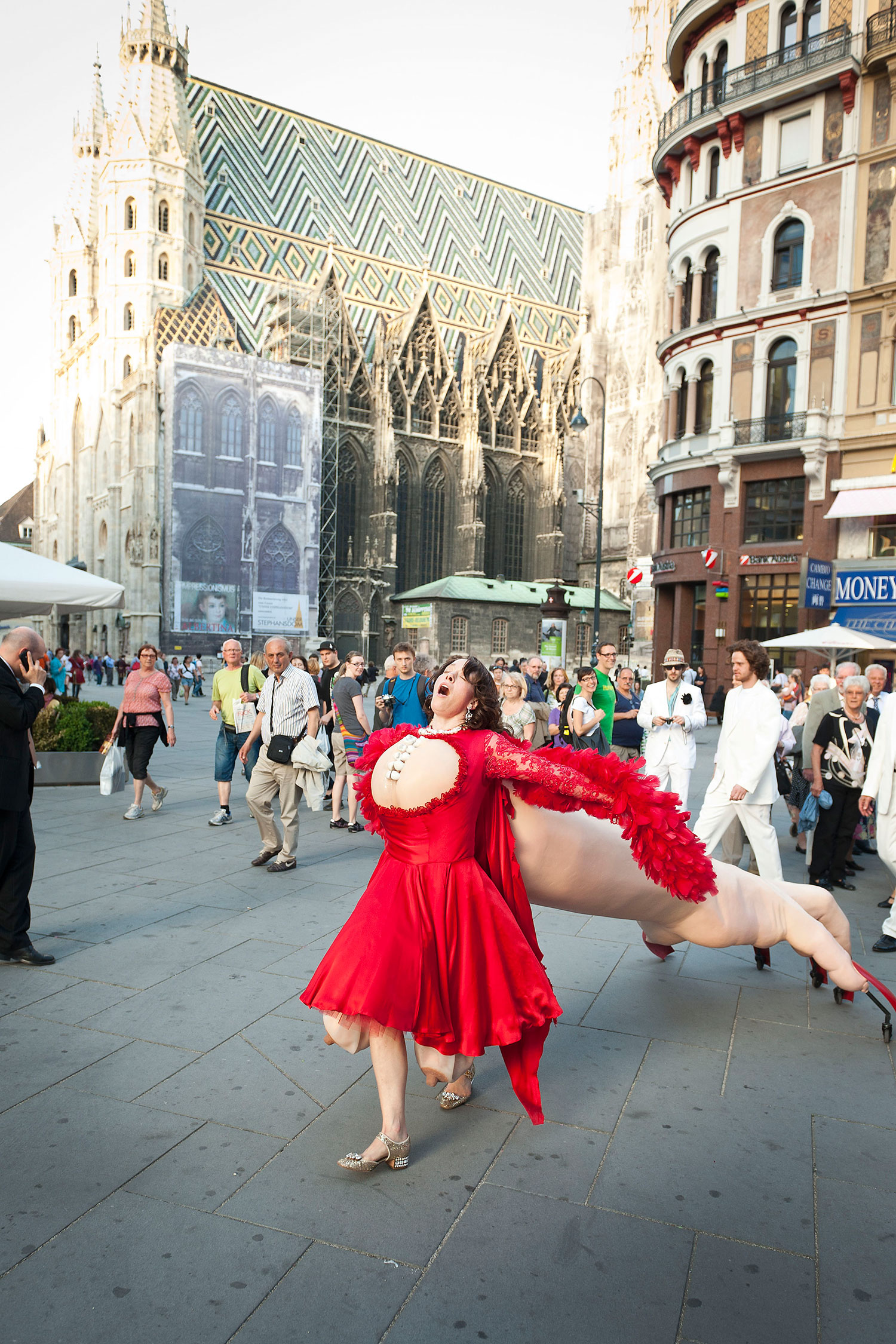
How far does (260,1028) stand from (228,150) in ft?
188

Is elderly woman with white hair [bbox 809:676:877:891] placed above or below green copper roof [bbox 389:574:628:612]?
below

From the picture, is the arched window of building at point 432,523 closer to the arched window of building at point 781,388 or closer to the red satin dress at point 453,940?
the arched window of building at point 781,388

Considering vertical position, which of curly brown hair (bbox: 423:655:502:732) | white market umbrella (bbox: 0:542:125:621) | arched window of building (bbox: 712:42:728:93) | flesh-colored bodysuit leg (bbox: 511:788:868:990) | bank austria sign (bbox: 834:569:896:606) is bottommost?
flesh-colored bodysuit leg (bbox: 511:788:868:990)

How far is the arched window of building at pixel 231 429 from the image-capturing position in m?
38.6

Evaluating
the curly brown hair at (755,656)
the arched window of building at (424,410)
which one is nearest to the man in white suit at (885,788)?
the curly brown hair at (755,656)

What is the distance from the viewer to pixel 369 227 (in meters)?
55.3

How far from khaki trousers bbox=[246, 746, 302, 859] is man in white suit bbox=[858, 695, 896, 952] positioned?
4095 mm

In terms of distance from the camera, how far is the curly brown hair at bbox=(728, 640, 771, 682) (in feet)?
19.2

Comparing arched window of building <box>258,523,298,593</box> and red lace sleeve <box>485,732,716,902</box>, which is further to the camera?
arched window of building <box>258,523,298,593</box>

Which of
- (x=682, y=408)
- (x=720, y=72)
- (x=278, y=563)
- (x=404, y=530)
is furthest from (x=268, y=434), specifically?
(x=720, y=72)

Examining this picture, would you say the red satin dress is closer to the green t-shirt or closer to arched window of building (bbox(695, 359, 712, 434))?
the green t-shirt

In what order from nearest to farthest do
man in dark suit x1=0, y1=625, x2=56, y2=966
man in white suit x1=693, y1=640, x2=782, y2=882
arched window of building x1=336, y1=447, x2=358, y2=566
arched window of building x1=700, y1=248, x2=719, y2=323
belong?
man in dark suit x1=0, y1=625, x2=56, y2=966, man in white suit x1=693, y1=640, x2=782, y2=882, arched window of building x1=700, y1=248, x2=719, y2=323, arched window of building x1=336, y1=447, x2=358, y2=566

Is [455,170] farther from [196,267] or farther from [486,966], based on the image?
[486,966]

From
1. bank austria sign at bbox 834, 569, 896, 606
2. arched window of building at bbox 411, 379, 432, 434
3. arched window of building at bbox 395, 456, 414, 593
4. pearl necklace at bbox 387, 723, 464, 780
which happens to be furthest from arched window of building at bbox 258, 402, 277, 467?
pearl necklace at bbox 387, 723, 464, 780
